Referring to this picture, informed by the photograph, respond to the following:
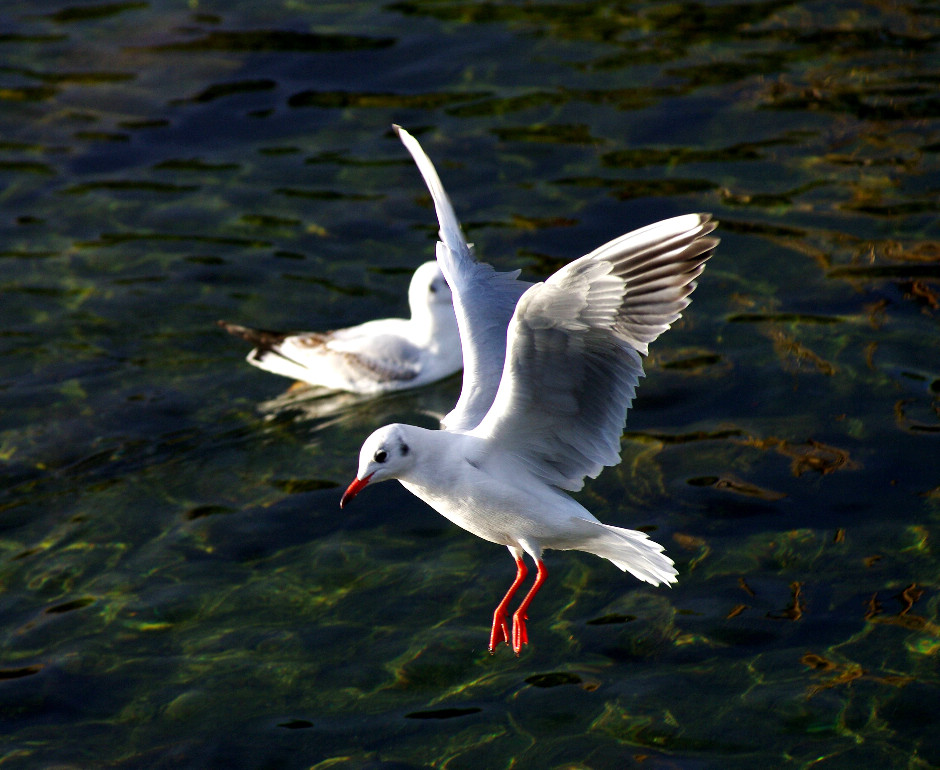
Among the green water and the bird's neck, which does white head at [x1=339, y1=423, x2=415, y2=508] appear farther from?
the bird's neck

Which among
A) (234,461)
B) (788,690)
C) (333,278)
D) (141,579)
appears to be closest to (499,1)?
(333,278)

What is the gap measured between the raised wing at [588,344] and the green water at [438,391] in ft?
4.69

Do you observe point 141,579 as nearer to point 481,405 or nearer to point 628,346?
point 481,405

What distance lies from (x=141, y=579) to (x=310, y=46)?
7851mm

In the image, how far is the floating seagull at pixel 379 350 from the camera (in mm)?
9344

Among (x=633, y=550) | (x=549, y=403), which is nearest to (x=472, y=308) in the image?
(x=549, y=403)

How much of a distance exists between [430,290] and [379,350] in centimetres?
60

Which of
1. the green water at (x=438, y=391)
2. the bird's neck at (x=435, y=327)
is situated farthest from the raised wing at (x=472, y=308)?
the bird's neck at (x=435, y=327)

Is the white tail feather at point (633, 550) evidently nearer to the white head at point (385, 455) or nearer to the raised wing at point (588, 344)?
the raised wing at point (588, 344)

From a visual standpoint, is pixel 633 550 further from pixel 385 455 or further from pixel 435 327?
pixel 435 327

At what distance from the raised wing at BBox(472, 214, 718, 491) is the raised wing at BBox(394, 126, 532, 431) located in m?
0.42

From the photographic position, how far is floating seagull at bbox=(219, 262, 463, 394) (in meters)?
9.34

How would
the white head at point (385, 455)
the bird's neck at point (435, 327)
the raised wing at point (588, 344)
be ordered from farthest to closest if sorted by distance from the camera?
the bird's neck at point (435, 327) → the white head at point (385, 455) → the raised wing at point (588, 344)

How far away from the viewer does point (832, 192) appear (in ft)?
34.9
